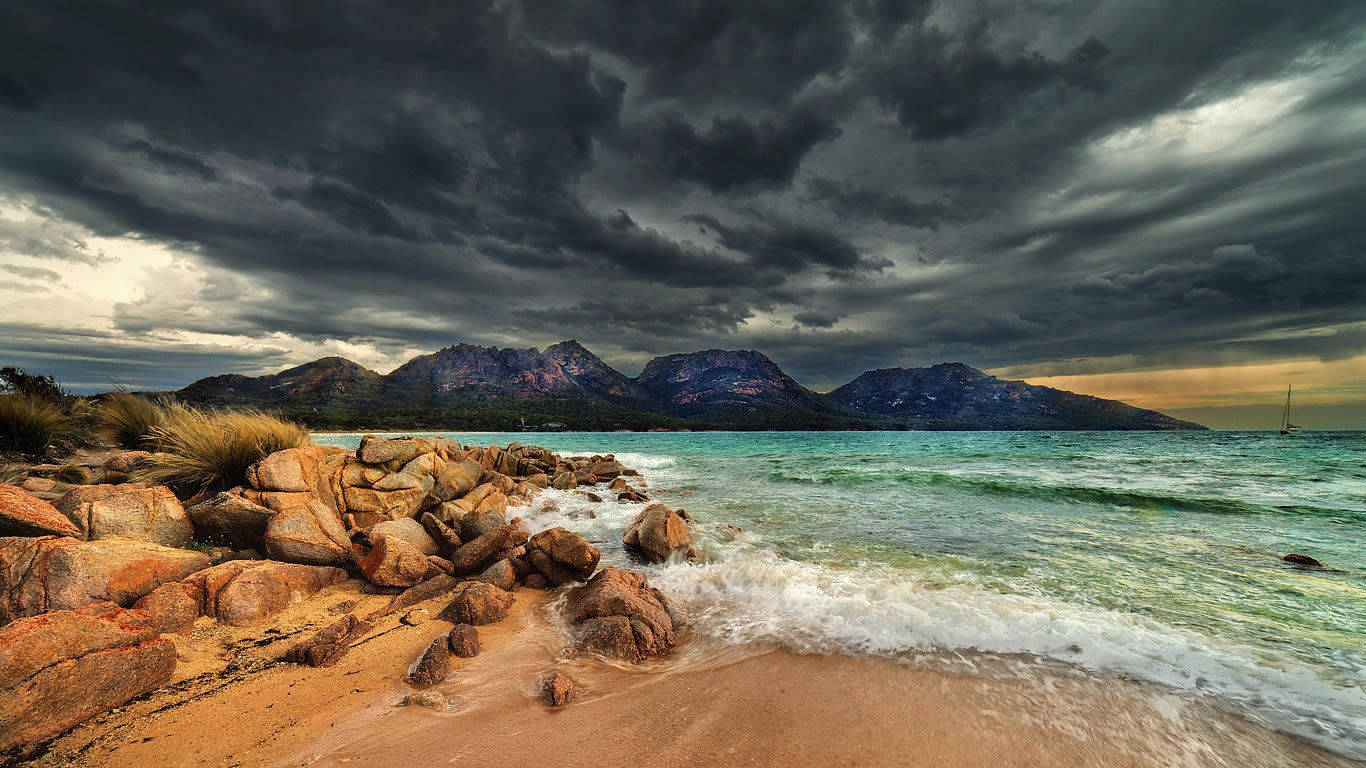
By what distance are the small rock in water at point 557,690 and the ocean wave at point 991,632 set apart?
86.8 inches

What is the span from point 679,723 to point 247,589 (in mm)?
5688

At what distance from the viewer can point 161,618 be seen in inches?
207

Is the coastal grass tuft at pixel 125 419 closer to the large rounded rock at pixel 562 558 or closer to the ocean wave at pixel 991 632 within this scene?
the large rounded rock at pixel 562 558

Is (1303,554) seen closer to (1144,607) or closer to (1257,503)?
(1144,607)

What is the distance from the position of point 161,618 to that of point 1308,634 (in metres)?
13.8

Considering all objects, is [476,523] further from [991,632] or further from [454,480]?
[991,632]

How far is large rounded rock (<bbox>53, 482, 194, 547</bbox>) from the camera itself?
6355 millimetres

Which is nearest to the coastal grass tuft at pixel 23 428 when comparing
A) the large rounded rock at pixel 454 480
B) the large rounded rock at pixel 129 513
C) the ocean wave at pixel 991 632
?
the large rounded rock at pixel 129 513

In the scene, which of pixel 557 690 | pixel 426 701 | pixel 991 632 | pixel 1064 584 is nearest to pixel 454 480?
pixel 426 701

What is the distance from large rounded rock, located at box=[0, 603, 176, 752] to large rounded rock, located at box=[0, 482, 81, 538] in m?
2.13

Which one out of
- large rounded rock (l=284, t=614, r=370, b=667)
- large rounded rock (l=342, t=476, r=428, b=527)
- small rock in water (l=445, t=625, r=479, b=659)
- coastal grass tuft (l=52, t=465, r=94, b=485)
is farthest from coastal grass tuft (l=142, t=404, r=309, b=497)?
small rock in water (l=445, t=625, r=479, b=659)

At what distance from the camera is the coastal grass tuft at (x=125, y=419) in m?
13.2

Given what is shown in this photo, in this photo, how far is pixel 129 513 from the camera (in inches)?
263

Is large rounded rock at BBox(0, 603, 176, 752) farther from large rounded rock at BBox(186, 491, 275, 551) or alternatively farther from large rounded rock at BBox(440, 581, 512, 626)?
large rounded rock at BBox(186, 491, 275, 551)
